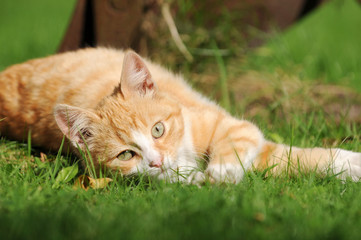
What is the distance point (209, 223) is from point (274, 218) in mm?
305

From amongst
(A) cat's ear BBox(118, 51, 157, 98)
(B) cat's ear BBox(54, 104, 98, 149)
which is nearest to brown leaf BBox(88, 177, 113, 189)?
(B) cat's ear BBox(54, 104, 98, 149)

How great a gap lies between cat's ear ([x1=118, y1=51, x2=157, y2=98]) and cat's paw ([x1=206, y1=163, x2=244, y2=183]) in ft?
2.34

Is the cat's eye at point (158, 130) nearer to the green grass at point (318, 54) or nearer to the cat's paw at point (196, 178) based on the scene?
the cat's paw at point (196, 178)

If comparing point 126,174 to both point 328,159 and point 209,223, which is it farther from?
point 328,159

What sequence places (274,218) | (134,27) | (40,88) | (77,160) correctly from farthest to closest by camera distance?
1. (134,27)
2. (40,88)
3. (77,160)
4. (274,218)

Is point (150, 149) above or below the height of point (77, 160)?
above

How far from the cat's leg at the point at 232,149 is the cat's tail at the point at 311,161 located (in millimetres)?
95

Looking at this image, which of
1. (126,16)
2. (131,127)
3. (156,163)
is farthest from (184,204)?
(126,16)

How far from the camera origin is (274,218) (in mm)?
1744

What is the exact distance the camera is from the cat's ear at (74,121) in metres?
2.38

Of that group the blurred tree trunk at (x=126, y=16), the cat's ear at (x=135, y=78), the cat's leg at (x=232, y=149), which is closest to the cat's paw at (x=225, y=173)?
the cat's leg at (x=232, y=149)

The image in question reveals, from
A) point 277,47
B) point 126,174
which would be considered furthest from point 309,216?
point 277,47

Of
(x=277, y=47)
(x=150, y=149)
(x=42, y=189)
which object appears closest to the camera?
(x=42, y=189)

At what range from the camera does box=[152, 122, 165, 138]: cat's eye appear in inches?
98.2
